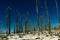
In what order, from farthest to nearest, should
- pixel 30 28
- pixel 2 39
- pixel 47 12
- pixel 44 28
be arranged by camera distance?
1. pixel 30 28
2. pixel 44 28
3. pixel 47 12
4. pixel 2 39

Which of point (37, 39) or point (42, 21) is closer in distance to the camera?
Result: point (37, 39)

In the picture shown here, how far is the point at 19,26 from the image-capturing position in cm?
3186

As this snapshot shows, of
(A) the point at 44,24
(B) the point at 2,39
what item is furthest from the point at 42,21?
(B) the point at 2,39

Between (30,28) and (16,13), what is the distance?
630 cm

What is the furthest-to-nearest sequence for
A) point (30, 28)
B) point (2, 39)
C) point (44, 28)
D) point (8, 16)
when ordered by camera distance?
point (30, 28)
point (44, 28)
point (8, 16)
point (2, 39)

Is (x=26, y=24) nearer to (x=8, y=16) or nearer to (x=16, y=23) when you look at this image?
(x=16, y=23)

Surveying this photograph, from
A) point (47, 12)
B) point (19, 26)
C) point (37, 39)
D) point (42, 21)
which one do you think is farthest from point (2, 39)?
point (19, 26)

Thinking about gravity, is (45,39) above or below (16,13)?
below

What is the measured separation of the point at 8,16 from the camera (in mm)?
21172

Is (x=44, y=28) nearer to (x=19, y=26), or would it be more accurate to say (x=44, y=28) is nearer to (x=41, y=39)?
(x=19, y=26)

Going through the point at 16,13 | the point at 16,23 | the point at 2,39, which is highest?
the point at 16,13

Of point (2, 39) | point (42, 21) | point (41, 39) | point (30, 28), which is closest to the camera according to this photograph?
point (41, 39)

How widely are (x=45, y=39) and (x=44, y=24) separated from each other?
15.4m

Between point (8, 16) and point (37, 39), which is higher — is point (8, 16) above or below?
above
